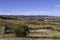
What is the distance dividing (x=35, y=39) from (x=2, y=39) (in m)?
3.52

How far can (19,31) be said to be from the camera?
23.1 metres

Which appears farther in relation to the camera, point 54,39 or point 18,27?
point 18,27

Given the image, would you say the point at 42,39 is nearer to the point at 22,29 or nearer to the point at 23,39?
the point at 23,39

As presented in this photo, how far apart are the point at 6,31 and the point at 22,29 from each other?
7.27ft

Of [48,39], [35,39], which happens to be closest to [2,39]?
[35,39]

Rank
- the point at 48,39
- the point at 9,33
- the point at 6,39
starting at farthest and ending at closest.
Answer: the point at 9,33, the point at 48,39, the point at 6,39

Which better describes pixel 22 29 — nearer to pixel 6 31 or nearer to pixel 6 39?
→ pixel 6 31

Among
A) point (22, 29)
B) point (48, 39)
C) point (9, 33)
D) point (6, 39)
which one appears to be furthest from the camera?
point (22, 29)

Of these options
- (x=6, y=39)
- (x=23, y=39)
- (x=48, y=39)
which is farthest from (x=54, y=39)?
(x=6, y=39)

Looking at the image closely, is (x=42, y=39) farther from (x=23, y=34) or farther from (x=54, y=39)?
(x=23, y=34)

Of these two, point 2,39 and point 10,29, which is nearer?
point 2,39

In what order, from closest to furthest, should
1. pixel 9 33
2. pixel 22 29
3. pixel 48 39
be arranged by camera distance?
pixel 48 39 < pixel 9 33 < pixel 22 29

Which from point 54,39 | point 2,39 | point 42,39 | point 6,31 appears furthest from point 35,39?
point 6,31

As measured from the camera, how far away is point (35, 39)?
1905 cm
